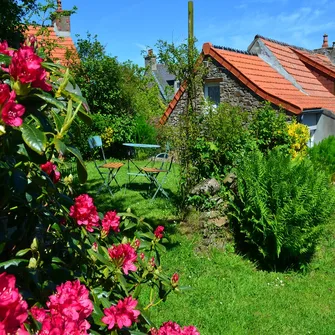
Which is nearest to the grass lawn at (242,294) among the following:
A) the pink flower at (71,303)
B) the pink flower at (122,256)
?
the pink flower at (122,256)

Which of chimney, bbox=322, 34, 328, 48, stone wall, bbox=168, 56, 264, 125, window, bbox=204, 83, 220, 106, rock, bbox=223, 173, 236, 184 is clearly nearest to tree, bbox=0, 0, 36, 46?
rock, bbox=223, 173, 236, 184

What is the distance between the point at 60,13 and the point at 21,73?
932 centimetres

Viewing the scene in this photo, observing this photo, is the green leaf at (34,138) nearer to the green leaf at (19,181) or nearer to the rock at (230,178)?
the green leaf at (19,181)

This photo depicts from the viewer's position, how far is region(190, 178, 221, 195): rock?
7.05 m

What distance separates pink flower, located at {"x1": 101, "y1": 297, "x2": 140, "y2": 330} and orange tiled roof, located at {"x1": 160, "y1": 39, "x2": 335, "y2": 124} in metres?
12.5

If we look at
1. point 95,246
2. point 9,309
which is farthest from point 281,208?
point 9,309

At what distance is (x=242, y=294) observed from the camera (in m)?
5.30

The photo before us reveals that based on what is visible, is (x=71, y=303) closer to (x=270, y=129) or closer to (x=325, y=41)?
(x=270, y=129)

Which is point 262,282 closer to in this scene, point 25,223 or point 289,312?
point 289,312

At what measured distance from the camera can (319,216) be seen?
20.1ft

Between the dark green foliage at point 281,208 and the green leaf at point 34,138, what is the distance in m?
4.92

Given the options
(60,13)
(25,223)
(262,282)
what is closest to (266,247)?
(262,282)

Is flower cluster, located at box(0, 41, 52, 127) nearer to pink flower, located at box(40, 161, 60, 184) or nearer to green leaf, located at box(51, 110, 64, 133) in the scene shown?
green leaf, located at box(51, 110, 64, 133)

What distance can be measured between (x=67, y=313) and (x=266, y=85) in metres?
15.2
